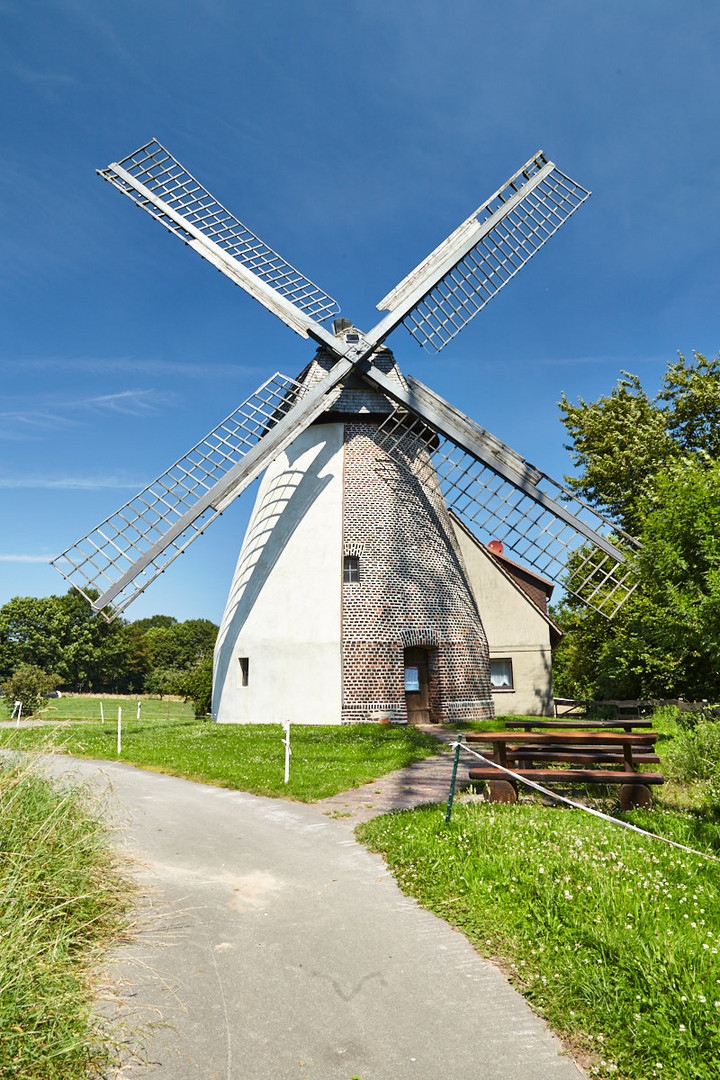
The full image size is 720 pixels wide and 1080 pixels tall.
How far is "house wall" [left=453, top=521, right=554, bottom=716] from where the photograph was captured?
79.8ft

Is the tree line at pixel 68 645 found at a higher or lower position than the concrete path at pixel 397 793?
higher

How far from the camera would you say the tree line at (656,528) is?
13.4 m

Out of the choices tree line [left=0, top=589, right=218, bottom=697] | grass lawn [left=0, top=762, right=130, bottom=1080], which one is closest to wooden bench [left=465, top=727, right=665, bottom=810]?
grass lawn [left=0, top=762, right=130, bottom=1080]

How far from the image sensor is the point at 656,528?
14.7 metres

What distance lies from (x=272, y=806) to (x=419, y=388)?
1410 cm

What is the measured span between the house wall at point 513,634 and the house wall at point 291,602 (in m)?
7.65

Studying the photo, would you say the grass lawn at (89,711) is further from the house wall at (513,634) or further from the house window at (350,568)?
the house wall at (513,634)

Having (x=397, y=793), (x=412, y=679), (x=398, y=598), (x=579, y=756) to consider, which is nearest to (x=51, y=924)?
(x=397, y=793)

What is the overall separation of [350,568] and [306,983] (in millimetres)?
14369

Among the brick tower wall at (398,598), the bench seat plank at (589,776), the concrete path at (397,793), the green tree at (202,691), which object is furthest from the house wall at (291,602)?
the bench seat plank at (589,776)

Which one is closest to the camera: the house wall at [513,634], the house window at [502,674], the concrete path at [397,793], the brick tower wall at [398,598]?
the concrete path at [397,793]

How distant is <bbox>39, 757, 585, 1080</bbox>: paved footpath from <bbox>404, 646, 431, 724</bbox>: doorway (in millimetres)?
11801

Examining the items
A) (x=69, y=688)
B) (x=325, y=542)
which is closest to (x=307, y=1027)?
(x=325, y=542)

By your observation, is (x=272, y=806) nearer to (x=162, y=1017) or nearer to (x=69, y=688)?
(x=162, y=1017)
